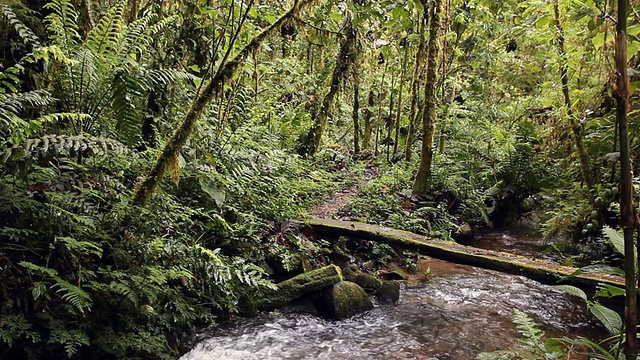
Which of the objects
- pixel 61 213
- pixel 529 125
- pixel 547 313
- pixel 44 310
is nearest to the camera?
pixel 44 310

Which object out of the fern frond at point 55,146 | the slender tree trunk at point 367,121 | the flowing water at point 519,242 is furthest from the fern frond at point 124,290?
the slender tree trunk at point 367,121

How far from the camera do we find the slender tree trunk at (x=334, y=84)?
9.65m

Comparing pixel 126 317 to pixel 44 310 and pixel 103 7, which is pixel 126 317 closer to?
pixel 44 310

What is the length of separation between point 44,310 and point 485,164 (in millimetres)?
10317

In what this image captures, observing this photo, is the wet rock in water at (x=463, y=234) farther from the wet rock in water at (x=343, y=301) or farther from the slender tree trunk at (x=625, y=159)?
the slender tree trunk at (x=625, y=159)

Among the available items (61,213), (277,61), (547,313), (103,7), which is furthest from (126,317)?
(277,61)

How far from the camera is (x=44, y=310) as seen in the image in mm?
2727

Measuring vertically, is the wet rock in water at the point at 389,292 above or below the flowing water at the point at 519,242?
below

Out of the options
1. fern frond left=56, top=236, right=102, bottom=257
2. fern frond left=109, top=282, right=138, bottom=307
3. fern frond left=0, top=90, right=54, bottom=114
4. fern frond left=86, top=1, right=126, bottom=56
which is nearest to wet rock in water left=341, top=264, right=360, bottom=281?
fern frond left=109, top=282, right=138, bottom=307

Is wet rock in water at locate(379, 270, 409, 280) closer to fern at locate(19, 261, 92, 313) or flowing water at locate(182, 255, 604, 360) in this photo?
flowing water at locate(182, 255, 604, 360)

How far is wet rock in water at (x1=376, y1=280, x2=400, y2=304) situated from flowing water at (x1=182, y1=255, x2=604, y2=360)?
0.43 ft

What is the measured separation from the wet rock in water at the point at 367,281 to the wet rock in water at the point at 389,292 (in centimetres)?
8

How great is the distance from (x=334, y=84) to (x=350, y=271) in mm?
5685

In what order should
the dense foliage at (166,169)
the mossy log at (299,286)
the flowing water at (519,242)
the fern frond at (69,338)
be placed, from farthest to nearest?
the flowing water at (519,242), the mossy log at (299,286), the dense foliage at (166,169), the fern frond at (69,338)
